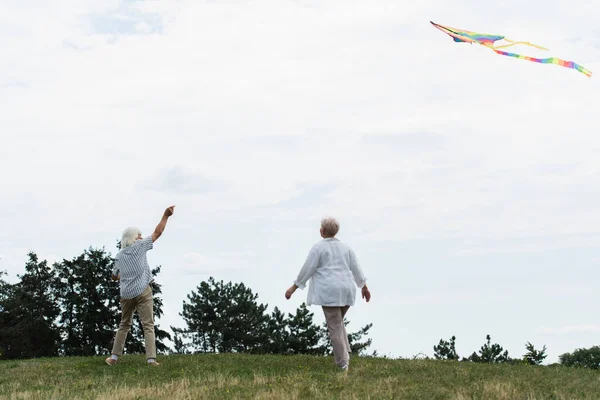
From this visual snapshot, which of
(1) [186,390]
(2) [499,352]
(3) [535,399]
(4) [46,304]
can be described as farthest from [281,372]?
(4) [46,304]

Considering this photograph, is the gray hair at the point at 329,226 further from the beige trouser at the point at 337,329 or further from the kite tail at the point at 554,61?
the kite tail at the point at 554,61

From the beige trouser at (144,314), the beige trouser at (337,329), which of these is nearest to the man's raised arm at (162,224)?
the beige trouser at (144,314)

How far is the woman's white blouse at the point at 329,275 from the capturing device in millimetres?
11734

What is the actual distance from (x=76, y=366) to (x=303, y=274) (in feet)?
18.9

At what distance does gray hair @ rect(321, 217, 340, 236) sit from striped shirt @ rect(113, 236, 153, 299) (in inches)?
134

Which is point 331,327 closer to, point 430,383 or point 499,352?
point 430,383

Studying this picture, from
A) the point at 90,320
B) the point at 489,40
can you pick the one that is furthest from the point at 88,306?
the point at 489,40

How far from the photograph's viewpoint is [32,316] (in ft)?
173

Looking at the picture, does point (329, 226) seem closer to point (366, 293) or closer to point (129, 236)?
point (366, 293)

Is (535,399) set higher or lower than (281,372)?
lower

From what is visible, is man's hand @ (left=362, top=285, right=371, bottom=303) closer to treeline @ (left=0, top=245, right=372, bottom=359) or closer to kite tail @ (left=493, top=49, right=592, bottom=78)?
kite tail @ (left=493, top=49, right=592, bottom=78)

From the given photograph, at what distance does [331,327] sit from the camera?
11.9m

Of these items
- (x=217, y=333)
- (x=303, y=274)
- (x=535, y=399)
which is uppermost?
(x=217, y=333)

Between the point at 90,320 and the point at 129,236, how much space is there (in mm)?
40350
